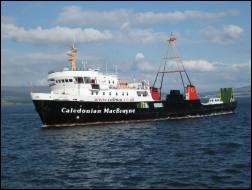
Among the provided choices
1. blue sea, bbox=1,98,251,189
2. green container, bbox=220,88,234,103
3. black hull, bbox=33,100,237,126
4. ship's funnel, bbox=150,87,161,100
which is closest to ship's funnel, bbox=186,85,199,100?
black hull, bbox=33,100,237,126

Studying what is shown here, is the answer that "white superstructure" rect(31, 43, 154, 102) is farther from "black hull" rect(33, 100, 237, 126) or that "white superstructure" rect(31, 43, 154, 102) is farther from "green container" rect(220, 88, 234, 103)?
"green container" rect(220, 88, 234, 103)

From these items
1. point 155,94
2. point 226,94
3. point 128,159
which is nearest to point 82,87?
point 155,94

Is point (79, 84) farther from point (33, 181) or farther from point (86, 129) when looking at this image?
point (33, 181)

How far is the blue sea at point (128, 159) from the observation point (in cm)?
2220

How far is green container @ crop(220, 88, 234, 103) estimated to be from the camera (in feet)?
276

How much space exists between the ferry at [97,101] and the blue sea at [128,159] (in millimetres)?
5038

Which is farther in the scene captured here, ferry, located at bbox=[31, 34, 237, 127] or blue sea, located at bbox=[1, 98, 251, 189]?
ferry, located at bbox=[31, 34, 237, 127]

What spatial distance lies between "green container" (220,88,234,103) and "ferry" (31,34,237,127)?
21000 mm

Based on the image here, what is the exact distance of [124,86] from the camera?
193ft

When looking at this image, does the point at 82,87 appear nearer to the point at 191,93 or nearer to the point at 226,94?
the point at 191,93

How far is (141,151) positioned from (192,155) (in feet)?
14.5

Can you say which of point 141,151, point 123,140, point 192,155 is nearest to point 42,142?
point 123,140

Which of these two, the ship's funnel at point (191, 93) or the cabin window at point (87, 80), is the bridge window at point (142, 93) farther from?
the ship's funnel at point (191, 93)

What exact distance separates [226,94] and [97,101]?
38354 mm
